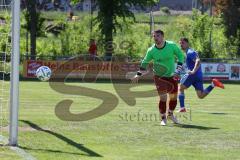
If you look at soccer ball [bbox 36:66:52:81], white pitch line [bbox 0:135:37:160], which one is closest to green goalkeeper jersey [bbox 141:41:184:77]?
white pitch line [bbox 0:135:37:160]

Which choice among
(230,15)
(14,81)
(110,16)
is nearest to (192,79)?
(14,81)

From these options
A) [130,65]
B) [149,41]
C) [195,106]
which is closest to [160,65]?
[195,106]

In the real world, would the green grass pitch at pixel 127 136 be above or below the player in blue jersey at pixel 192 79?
below

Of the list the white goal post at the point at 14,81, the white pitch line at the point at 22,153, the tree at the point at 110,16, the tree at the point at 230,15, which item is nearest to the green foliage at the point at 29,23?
the tree at the point at 110,16

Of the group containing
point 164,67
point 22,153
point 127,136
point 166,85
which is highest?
point 164,67

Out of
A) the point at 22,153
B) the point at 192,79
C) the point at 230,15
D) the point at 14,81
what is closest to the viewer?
the point at 22,153

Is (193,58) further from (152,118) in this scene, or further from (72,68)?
(72,68)

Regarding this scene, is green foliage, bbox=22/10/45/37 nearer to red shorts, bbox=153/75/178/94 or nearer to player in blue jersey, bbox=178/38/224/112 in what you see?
player in blue jersey, bbox=178/38/224/112

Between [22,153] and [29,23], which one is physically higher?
[29,23]

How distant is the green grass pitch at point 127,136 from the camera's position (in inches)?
383

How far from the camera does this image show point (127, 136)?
11.8 meters

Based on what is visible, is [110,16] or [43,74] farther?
[110,16]

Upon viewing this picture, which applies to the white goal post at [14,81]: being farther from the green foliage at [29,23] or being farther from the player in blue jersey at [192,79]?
the green foliage at [29,23]

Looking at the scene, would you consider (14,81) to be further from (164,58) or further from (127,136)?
(164,58)
